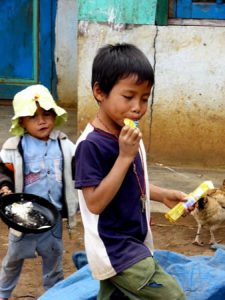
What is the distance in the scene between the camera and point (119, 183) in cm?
279

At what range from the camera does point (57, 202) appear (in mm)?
4027

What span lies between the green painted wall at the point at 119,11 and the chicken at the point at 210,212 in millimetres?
2210

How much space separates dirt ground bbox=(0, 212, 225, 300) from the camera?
4.58 metres

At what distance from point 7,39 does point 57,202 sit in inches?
219

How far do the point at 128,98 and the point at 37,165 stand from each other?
3.92 ft

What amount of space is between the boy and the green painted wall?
301 centimetres

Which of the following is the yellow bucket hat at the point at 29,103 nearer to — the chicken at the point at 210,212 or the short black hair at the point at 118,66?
the short black hair at the point at 118,66

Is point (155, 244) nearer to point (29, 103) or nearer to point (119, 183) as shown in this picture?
point (29, 103)

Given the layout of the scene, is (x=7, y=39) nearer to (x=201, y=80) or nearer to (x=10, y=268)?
(x=201, y=80)

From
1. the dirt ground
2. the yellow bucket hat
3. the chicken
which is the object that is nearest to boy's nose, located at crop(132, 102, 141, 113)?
the yellow bucket hat

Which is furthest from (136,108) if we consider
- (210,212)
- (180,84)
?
(180,84)

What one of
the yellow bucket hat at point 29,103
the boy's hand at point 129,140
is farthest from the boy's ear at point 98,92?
the yellow bucket hat at point 29,103

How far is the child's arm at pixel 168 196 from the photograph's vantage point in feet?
10.4

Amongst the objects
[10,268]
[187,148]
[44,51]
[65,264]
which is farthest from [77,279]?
[44,51]
